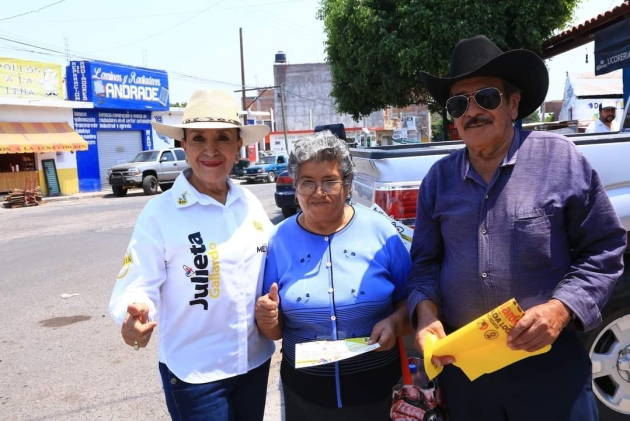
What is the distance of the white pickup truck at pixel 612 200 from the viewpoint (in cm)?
296

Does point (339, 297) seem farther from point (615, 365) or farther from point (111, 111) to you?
point (111, 111)

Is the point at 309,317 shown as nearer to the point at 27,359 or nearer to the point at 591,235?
the point at 591,235

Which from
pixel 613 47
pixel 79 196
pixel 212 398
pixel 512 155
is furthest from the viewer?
pixel 79 196

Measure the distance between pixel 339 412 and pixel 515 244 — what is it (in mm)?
978

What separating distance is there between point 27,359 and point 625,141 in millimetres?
4960

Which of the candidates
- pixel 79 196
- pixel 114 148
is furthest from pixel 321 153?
pixel 114 148

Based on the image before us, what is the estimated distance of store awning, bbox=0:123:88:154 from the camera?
22422 mm

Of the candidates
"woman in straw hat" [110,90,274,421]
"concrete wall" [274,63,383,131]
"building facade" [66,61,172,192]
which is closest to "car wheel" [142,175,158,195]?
"building facade" [66,61,172,192]

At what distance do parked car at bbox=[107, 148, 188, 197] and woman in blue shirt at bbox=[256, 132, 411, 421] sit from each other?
72.5 ft

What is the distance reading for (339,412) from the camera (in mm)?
2197

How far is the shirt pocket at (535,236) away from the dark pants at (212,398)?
120cm

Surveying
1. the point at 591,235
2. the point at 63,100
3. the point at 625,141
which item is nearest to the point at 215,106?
the point at 591,235

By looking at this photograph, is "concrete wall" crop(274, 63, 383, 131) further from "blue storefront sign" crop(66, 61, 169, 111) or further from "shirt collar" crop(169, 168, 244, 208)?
"shirt collar" crop(169, 168, 244, 208)

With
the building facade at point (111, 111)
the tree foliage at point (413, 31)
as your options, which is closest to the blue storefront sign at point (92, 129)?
the building facade at point (111, 111)
